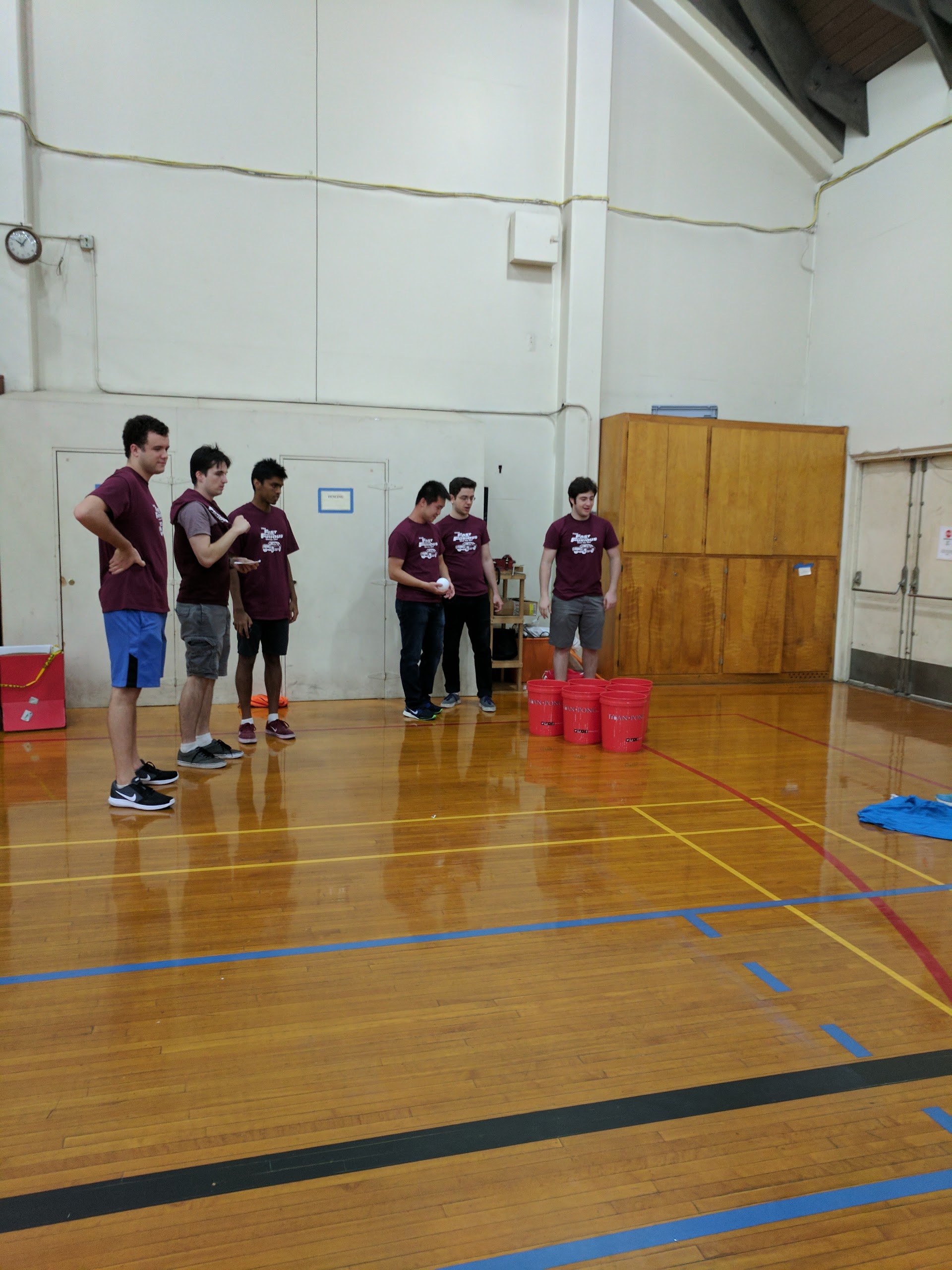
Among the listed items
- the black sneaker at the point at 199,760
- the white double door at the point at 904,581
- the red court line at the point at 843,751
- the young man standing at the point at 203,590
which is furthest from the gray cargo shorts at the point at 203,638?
the white double door at the point at 904,581

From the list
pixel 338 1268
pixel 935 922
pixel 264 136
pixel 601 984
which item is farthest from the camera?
pixel 264 136

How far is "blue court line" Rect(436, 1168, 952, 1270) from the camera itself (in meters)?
1.61

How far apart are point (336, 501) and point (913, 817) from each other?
14.4 feet

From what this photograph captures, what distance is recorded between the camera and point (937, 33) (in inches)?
261

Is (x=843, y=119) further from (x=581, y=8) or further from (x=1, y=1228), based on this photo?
(x=1, y=1228)

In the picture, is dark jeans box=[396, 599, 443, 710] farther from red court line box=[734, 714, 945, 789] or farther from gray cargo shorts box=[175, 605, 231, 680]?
red court line box=[734, 714, 945, 789]

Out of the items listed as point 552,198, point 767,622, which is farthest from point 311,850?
point 552,198

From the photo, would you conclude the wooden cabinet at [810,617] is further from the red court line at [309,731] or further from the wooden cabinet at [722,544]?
the red court line at [309,731]

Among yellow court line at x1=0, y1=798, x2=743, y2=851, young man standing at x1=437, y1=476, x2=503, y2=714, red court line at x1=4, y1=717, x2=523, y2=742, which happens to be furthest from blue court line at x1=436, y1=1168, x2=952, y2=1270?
young man standing at x1=437, y1=476, x2=503, y2=714

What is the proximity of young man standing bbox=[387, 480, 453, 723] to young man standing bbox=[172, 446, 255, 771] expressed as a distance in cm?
143

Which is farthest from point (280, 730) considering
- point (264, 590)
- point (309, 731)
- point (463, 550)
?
point (463, 550)

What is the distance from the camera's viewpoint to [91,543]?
20.0 feet

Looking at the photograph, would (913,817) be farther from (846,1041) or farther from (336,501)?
(336,501)

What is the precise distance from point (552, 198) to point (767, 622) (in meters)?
4.17
